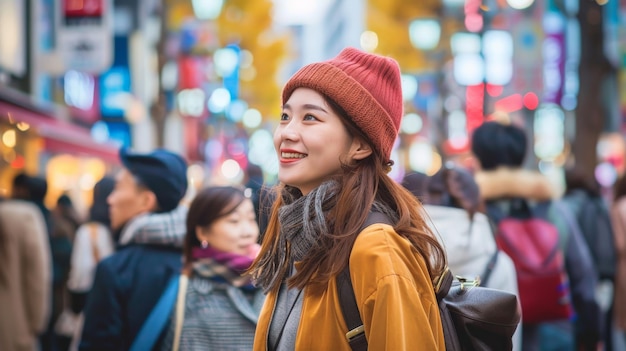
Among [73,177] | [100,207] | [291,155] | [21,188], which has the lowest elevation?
[73,177]

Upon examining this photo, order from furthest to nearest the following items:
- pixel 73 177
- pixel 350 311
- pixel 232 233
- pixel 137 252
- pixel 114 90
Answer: pixel 114 90, pixel 73 177, pixel 137 252, pixel 232 233, pixel 350 311

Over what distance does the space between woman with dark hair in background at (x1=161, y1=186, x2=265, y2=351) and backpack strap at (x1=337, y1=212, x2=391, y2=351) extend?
3.98 ft

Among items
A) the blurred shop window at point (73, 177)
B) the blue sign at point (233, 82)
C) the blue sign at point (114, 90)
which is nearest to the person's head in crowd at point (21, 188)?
the blurred shop window at point (73, 177)

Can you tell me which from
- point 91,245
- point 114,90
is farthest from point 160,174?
point 114,90

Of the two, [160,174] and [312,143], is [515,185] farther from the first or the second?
[312,143]

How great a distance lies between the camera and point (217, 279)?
3.32 metres

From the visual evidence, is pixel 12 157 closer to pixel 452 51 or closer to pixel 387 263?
pixel 387 263

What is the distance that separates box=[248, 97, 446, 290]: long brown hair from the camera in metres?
2.05

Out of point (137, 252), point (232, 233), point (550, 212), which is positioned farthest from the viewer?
point (550, 212)

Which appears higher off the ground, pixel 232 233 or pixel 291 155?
pixel 291 155

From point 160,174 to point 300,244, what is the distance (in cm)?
205

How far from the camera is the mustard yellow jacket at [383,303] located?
74.5 inches

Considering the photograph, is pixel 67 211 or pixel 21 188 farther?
pixel 67 211

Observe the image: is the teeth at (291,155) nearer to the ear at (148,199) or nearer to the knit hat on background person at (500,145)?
the ear at (148,199)
